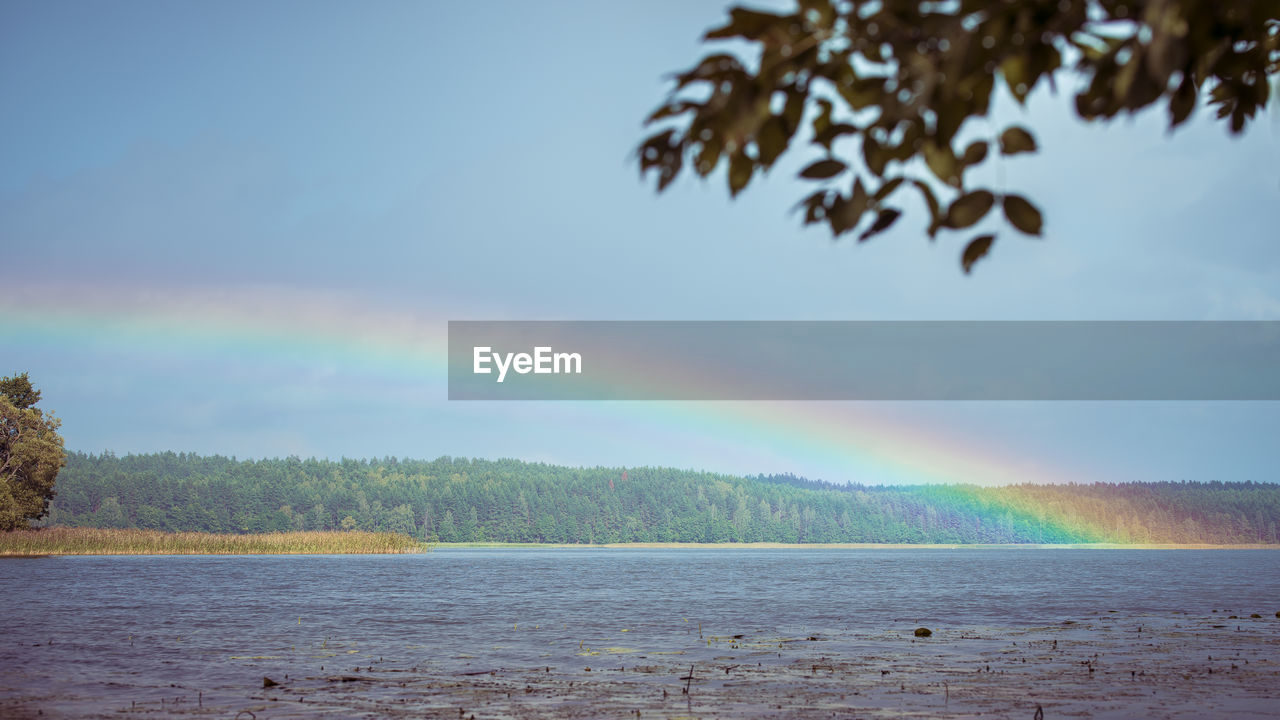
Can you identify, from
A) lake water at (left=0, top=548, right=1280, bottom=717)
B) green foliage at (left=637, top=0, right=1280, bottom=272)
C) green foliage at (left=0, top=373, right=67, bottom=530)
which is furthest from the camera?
green foliage at (left=0, top=373, right=67, bottom=530)

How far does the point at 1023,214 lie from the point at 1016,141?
36 centimetres

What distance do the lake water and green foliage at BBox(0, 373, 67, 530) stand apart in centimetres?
2520

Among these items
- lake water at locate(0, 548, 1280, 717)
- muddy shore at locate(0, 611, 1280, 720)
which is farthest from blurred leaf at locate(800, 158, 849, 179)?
lake water at locate(0, 548, 1280, 717)

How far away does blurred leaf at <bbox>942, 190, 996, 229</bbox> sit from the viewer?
11.0 feet

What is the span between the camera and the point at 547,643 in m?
27.6

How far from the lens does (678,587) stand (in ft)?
196

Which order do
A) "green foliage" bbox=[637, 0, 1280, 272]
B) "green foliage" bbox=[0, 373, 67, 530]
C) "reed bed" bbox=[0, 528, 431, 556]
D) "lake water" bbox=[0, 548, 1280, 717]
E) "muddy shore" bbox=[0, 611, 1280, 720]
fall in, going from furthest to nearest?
"reed bed" bbox=[0, 528, 431, 556] < "green foliage" bbox=[0, 373, 67, 530] < "lake water" bbox=[0, 548, 1280, 717] < "muddy shore" bbox=[0, 611, 1280, 720] < "green foliage" bbox=[637, 0, 1280, 272]

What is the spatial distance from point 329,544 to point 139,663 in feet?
316

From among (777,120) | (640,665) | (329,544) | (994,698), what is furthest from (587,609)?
(329,544)

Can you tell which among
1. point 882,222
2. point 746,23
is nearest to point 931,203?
point 882,222

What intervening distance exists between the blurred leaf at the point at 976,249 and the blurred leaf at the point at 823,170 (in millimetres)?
561

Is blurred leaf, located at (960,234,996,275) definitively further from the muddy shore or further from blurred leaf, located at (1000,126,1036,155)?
the muddy shore

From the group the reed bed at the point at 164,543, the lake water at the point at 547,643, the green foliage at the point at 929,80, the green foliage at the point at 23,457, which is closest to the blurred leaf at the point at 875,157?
the green foliage at the point at 929,80

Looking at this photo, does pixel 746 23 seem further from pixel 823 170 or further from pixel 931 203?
pixel 931 203
